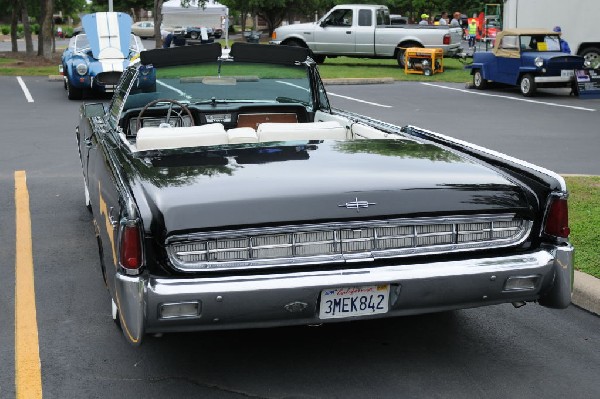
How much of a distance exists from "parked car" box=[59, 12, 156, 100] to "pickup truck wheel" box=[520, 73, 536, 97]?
28.9 ft

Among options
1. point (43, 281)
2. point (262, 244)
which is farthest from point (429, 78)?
point (262, 244)

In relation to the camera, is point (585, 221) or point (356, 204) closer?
point (356, 204)

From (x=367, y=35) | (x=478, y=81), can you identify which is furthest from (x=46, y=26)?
(x=478, y=81)

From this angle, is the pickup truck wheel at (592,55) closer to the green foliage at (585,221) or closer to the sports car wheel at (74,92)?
the sports car wheel at (74,92)

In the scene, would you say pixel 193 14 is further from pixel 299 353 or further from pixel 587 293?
pixel 299 353

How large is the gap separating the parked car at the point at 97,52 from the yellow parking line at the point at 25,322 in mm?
11020

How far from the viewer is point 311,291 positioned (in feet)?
13.3

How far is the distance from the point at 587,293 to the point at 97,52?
15.7m

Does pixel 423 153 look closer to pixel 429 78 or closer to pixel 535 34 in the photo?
pixel 535 34

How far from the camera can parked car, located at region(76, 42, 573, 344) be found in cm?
404

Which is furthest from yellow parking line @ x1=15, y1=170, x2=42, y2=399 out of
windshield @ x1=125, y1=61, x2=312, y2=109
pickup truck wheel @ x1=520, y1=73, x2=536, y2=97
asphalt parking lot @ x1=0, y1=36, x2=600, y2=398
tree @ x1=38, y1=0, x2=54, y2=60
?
tree @ x1=38, y1=0, x2=54, y2=60

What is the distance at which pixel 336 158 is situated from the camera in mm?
4930

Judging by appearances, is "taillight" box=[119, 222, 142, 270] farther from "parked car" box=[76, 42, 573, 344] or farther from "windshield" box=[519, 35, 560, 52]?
"windshield" box=[519, 35, 560, 52]

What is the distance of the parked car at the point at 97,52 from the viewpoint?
18.9 m
